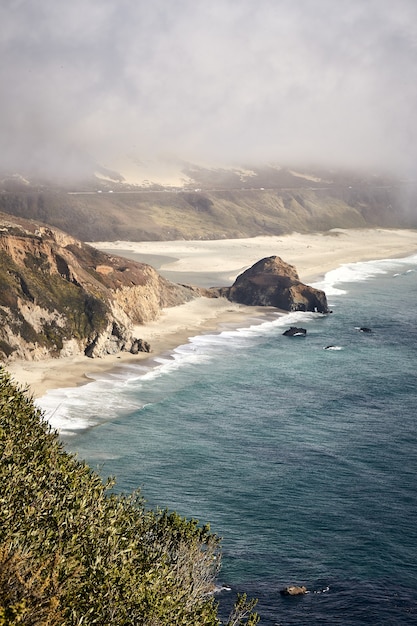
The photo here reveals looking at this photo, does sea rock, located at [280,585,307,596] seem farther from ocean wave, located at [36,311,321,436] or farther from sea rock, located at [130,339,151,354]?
sea rock, located at [130,339,151,354]

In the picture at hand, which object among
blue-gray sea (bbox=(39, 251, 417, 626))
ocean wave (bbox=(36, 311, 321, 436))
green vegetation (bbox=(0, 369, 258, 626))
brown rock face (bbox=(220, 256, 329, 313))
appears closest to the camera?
green vegetation (bbox=(0, 369, 258, 626))

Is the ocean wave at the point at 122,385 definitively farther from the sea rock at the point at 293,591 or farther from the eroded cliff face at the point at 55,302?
the sea rock at the point at 293,591

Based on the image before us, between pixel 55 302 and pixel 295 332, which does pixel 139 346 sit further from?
pixel 295 332

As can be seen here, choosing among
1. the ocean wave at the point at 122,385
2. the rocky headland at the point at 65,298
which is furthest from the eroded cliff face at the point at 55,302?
the ocean wave at the point at 122,385

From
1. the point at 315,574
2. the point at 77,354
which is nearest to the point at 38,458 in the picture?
the point at 315,574

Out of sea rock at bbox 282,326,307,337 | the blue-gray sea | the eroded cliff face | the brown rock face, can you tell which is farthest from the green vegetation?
the brown rock face

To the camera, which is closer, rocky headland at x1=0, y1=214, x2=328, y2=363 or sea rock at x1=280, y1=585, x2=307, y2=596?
sea rock at x1=280, y1=585, x2=307, y2=596

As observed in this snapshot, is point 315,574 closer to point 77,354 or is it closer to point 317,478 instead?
point 317,478
